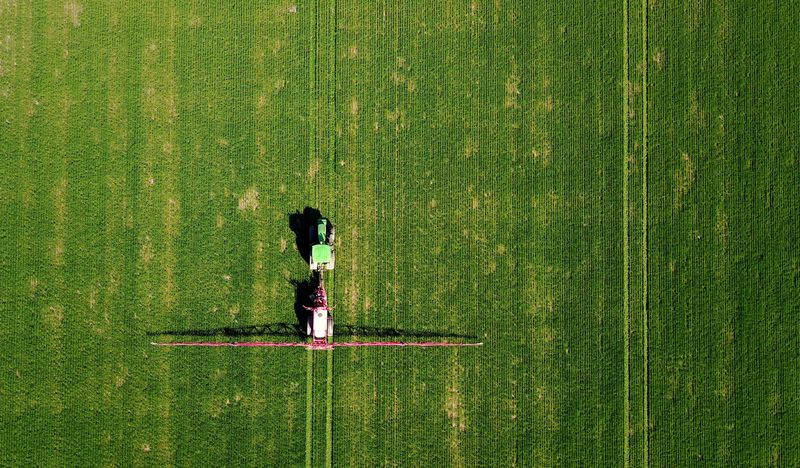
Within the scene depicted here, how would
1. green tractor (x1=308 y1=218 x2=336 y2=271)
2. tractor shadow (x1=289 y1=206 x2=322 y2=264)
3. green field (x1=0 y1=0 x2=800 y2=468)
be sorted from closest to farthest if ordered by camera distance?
green tractor (x1=308 y1=218 x2=336 y2=271)
green field (x1=0 y1=0 x2=800 y2=468)
tractor shadow (x1=289 y1=206 x2=322 y2=264)

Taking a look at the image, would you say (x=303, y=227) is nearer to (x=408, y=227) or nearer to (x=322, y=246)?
(x=322, y=246)

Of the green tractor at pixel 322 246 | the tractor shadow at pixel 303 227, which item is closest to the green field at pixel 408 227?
the tractor shadow at pixel 303 227

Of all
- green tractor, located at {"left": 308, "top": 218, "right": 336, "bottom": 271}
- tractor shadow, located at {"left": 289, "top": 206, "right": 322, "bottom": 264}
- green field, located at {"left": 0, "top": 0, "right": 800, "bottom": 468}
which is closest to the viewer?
green tractor, located at {"left": 308, "top": 218, "right": 336, "bottom": 271}

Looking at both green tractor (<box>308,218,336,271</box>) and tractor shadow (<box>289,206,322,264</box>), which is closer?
green tractor (<box>308,218,336,271</box>)

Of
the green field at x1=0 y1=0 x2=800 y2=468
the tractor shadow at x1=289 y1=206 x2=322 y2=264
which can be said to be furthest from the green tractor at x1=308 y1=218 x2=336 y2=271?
the green field at x1=0 y1=0 x2=800 y2=468

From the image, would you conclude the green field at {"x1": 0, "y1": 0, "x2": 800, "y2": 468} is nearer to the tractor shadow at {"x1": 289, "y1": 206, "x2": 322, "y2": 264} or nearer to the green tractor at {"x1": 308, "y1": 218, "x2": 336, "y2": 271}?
the tractor shadow at {"x1": 289, "y1": 206, "x2": 322, "y2": 264}
